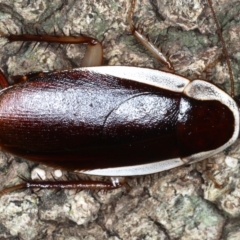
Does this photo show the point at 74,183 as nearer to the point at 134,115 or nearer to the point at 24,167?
the point at 24,167

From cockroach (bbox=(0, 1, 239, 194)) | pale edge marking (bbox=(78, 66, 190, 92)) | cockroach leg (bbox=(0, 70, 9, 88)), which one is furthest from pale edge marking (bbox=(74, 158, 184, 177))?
cockroach leg (bbox=(0, 70, 9, 88))

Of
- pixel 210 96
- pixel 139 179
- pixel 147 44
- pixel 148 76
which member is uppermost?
pixel 147 44

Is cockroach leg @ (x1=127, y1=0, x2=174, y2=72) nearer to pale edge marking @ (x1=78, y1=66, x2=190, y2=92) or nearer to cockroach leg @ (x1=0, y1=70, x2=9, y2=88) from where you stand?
pale edge marking @ (x1=78, y1=66, x2=190, y2=92)

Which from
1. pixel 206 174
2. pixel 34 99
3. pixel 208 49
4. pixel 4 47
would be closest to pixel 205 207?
pixel 206 174

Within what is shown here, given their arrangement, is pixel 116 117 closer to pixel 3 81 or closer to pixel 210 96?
pixel 210 96

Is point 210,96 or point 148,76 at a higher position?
point 148,76

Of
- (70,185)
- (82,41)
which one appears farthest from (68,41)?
(70,185)
